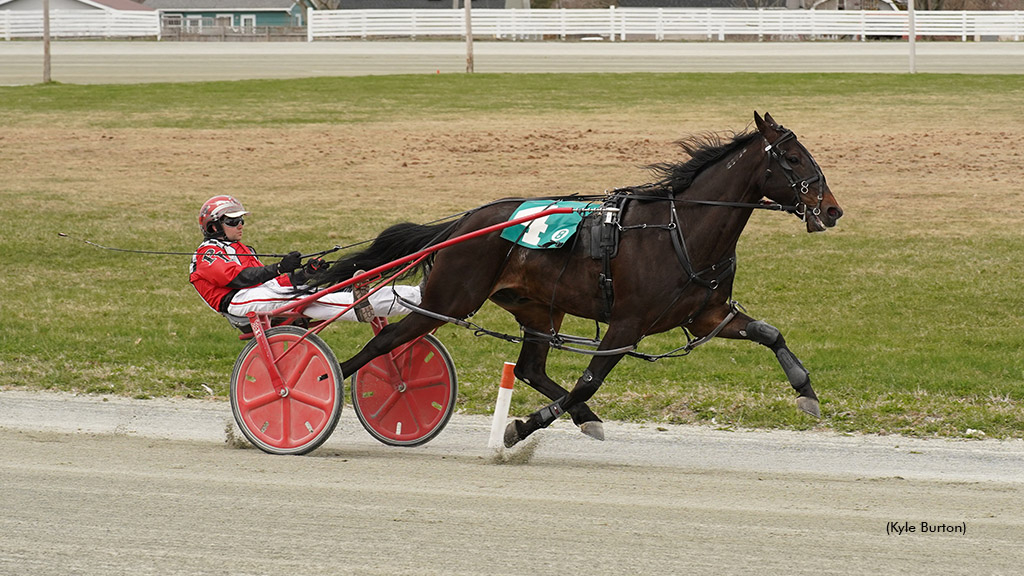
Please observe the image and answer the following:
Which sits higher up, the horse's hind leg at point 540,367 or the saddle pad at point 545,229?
the saddle pad at point 545,229

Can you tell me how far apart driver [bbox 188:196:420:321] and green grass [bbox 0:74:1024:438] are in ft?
4.57

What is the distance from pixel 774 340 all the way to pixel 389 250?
86.7 inches

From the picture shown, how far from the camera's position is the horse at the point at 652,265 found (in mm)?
6137

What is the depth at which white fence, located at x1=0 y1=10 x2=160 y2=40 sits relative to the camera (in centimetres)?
4962

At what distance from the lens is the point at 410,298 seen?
684 centimetres

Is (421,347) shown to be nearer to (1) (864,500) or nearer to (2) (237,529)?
(2) (237,529)

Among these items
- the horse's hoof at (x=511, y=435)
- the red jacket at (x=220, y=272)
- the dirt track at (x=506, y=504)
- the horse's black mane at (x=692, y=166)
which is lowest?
the dirt track at (x=506, y=504)

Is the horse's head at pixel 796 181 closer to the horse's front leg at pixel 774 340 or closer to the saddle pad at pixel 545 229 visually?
the horse's front leg at pixel 774 340

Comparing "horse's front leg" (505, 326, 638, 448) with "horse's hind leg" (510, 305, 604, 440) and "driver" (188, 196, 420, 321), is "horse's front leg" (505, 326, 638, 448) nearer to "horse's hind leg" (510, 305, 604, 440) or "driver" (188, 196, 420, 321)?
"horse's hind leg" (510, 305, 604, 440)

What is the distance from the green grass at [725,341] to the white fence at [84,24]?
29406 mm

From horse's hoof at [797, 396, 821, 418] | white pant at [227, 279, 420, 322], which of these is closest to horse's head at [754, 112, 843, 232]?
horse's hoof at [797, 396, 821, 418]

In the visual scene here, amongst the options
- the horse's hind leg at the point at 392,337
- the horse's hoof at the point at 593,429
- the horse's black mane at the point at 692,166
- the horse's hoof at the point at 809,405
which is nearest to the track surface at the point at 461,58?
the horse's black mane at the point at 692,166

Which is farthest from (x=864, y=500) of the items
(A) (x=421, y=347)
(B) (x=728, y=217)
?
(A) (x=421, y=347)

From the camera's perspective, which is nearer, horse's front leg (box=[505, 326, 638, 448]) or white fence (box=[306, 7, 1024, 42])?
horse's front leg (box=[505, 326, 638, 448])
